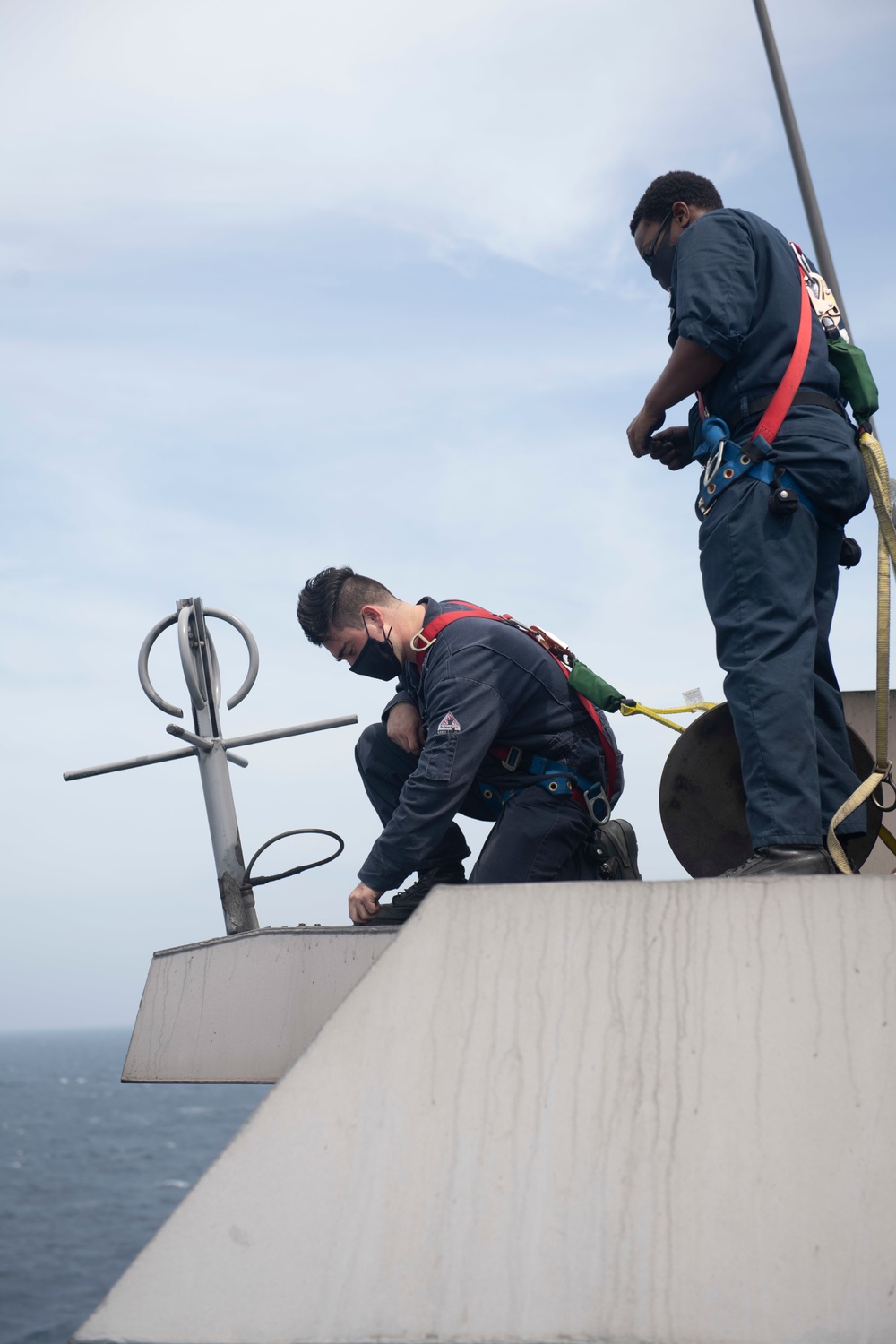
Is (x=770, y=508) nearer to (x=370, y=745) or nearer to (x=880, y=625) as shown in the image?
(x=880, y=625)

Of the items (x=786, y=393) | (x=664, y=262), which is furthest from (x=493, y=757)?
(x=664, y=262)

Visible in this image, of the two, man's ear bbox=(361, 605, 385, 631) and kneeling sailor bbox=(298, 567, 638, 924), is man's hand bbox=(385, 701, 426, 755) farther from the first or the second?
man's ear bbox=(361, 605, 385, 631)

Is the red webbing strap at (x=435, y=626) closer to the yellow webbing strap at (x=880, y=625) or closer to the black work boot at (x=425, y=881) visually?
the black work boot at (x=425, y=881)

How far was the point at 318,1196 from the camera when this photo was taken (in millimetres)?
1601

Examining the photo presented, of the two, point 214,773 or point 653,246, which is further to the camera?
point 214,773

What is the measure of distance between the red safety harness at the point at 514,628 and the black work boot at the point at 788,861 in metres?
1.09

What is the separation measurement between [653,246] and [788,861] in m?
1.58

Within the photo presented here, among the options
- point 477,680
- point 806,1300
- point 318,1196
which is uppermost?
point 477,680

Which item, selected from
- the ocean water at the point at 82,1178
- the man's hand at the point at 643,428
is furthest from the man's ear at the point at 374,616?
the ocean water at the point at 82,1178

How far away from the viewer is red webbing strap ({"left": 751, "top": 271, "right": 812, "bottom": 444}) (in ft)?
8.09

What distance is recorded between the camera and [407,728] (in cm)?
353

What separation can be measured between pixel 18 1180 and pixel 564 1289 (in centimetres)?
9948

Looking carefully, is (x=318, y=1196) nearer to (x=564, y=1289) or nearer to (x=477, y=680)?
(x=564, y=1289)

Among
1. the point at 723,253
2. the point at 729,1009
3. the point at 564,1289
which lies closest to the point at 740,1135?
the point at 729,1009
